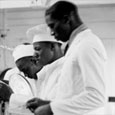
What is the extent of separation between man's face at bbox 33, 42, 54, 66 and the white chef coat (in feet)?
1.21

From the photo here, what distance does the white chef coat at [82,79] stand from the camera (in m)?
1.01

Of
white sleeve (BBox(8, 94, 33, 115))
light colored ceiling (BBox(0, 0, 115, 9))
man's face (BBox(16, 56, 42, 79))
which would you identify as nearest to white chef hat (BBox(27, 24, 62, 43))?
man's face (BBox(16, 56, 42, 79))

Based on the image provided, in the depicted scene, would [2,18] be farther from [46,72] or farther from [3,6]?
[46,72]

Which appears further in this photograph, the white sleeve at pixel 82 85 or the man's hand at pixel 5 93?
the man's hand at pixel 5 93

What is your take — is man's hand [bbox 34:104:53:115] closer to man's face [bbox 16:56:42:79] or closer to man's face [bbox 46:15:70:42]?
man's face [bbox 46:15:70:42]

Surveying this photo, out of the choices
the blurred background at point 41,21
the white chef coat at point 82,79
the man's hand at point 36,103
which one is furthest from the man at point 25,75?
the blurred background at point 41,21

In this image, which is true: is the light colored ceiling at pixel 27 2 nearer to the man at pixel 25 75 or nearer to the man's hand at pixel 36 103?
the man at pixel 25 75

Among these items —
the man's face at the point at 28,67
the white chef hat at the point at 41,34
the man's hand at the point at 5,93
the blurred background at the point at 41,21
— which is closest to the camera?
the white chef hat at the point at 41,34

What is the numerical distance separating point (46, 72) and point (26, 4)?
2.77 meters

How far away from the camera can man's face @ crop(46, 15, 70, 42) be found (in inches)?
44.4

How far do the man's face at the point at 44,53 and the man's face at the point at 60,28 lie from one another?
35 cm

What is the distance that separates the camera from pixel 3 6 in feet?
13.6

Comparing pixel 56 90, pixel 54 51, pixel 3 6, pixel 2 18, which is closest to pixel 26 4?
pixel 3 6

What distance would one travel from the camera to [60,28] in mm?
1131
